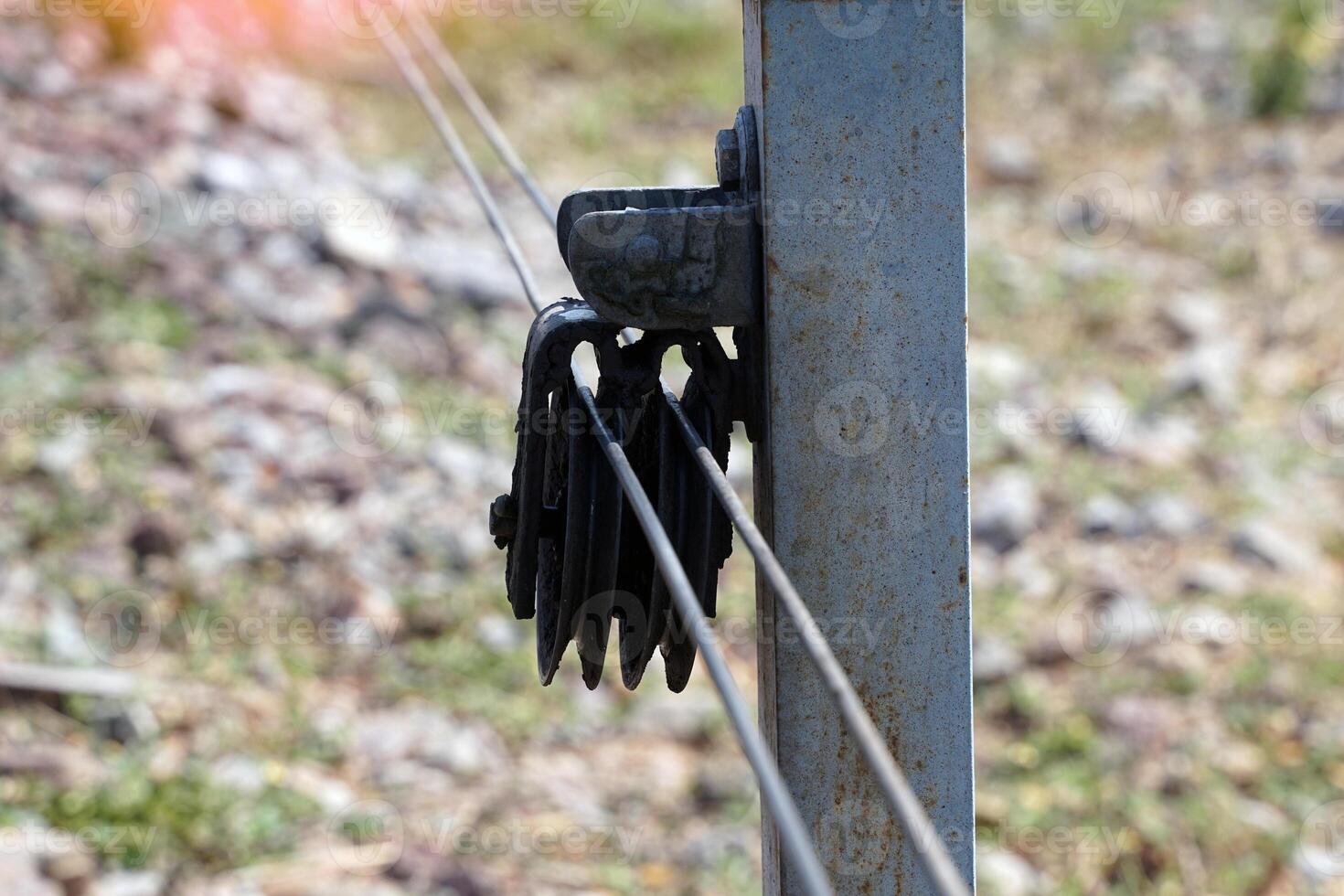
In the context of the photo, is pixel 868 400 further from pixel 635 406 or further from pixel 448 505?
pixel 448 505

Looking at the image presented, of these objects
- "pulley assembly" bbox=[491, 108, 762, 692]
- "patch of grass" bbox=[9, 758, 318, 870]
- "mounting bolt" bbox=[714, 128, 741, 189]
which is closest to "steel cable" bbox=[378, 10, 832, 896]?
"pulley assembly" bbox=[491, 108, 762, 692]

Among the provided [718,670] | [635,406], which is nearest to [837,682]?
[718,670]

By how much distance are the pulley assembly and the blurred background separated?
7.31 feet

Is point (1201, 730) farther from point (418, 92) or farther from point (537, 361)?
point (537, 361)

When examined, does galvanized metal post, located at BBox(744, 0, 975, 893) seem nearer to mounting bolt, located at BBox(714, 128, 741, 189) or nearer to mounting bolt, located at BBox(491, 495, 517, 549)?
mounting bolt, located at BBox(714, 128, 741, 189)

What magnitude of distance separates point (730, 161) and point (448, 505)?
3783 mm

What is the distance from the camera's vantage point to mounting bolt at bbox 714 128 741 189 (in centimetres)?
141

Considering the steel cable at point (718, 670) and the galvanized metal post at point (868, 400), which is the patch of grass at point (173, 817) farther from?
the galvanized metal post at point (868, 400)

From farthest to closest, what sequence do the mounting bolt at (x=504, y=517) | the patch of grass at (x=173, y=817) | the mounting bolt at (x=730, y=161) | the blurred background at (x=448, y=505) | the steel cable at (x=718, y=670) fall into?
1. the blurred background at (x=448, y=505)
2. the patch of grass at (x=173, y=817)
3. the mounting bolt at (x=504, y=517)
4. the mounting bolt at (x=730, y=161)
5. the steel cable at (x=718, y=670)

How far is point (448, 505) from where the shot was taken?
16.6 ft

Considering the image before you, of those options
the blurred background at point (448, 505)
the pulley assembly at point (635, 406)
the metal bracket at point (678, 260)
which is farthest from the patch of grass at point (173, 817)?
the metal bracket at point (678, 260)

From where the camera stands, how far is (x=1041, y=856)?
12.8ft

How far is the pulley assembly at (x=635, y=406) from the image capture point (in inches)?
53.9

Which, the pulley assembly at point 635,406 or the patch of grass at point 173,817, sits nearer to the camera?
the pulley assembly at point 635,406
